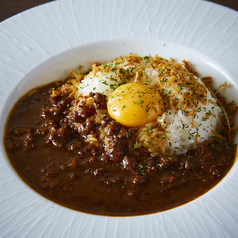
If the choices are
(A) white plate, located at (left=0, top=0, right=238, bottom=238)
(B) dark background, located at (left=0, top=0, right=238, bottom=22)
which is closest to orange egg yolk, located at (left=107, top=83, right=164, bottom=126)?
(A) white plate, located at (left=0, top=0, right=238, bottom=238)

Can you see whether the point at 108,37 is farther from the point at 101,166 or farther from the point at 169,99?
the point at 101,166

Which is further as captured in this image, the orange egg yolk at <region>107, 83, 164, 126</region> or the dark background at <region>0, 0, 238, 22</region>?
the dark background at <region>0, 0, 238, 22</region>

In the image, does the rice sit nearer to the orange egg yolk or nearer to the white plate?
the orange egg yolk

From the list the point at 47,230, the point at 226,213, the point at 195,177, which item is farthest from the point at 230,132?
the point at 47,230

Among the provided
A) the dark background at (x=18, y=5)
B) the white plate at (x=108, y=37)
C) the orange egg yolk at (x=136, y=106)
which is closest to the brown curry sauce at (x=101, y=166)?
the orange egg yolk at (x=136, y=106)

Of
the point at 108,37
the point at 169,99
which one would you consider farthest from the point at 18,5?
the point at 169,99

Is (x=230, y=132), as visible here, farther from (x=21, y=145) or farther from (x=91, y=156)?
(x=21, y=145)
